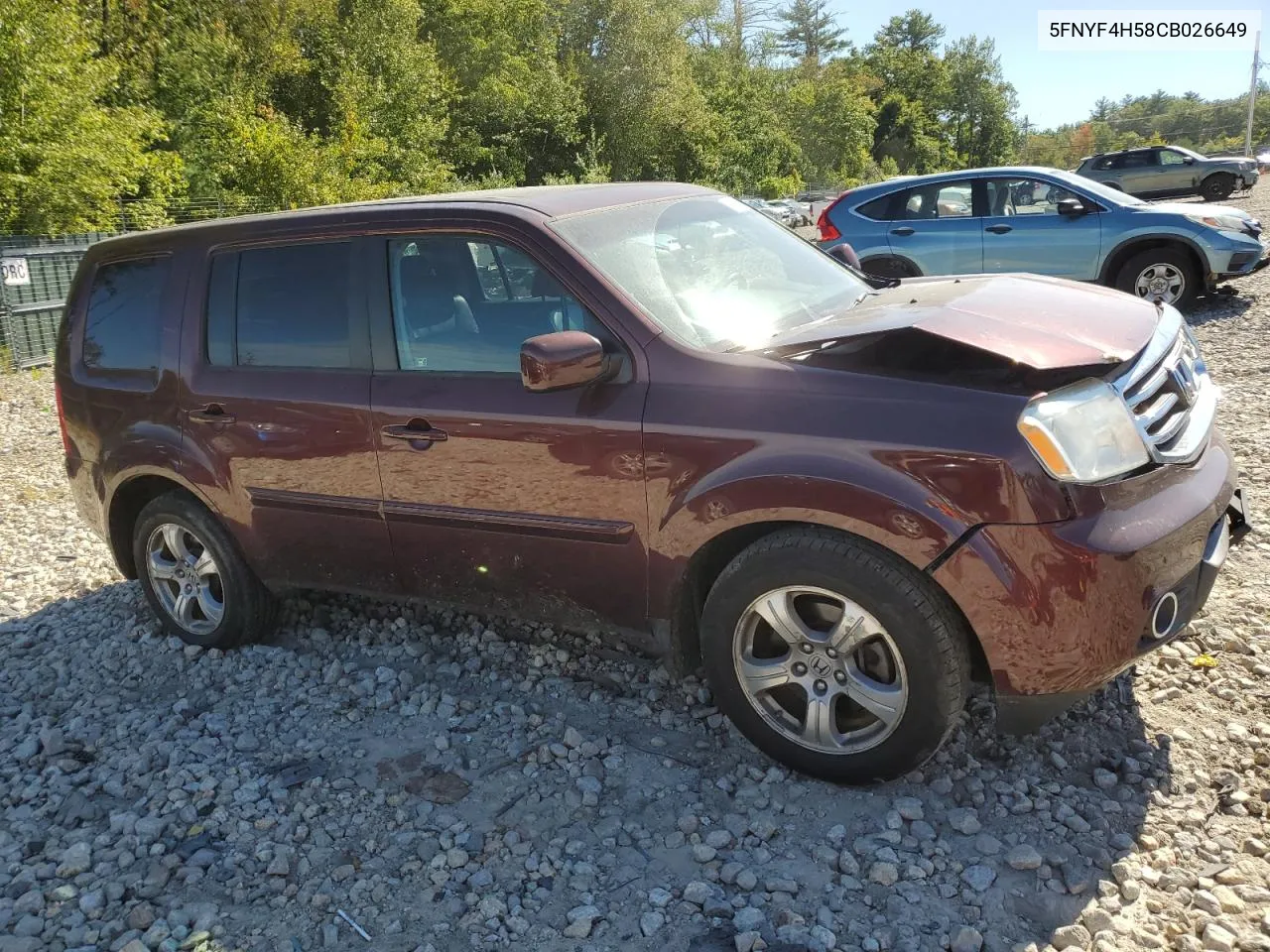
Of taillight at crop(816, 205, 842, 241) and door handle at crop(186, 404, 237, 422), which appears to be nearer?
door handle at crop(186, 404, 237, 422)

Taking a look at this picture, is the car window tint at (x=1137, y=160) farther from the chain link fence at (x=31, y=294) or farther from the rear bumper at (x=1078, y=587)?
the rear bumper at (x=1078, y=587)

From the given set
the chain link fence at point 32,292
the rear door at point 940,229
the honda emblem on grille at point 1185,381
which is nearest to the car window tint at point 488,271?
the honda emblem on grille at point 1185,381

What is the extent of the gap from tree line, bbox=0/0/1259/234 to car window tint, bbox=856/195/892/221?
Result: 1276cm

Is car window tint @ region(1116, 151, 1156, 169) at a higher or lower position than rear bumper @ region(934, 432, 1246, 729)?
higher

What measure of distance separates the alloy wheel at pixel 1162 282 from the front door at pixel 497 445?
835cm

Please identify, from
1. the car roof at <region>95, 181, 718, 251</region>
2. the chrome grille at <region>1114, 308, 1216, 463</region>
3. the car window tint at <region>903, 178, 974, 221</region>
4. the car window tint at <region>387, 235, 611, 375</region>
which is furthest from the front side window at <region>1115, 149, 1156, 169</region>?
the car window tint at <region>387, 235, 611, 375</region>

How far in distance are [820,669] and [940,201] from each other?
838 cm

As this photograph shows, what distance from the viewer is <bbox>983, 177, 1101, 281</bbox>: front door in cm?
984

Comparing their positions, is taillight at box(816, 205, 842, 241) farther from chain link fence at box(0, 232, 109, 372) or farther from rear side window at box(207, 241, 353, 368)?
chain link fence at box(0, 232, 109, 372)

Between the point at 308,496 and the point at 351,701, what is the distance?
2.74 feet

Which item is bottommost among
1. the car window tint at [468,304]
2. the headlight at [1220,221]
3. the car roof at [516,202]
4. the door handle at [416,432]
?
the door handle at [416,432]

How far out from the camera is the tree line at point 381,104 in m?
16.5

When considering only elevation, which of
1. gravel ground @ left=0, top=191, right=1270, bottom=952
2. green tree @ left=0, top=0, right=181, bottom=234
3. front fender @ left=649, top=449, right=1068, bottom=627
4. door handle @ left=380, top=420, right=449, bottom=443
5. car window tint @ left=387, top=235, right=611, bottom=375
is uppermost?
green tree @ left=0, top=0, right=181, bottom=234

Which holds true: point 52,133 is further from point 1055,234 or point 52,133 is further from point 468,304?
point 468,304
